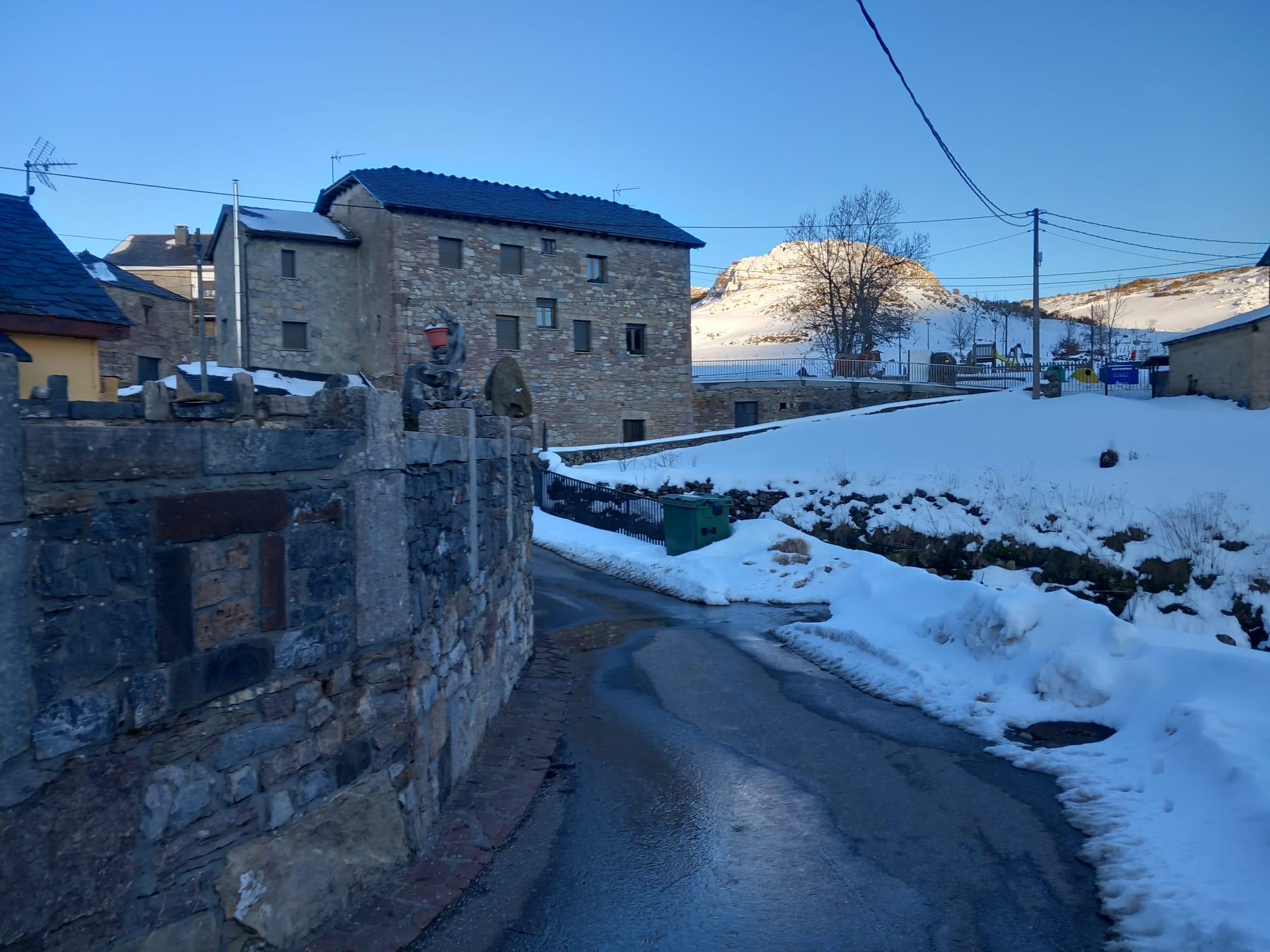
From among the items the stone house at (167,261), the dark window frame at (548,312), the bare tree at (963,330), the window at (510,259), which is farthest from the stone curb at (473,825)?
the bare tree at (963,330)

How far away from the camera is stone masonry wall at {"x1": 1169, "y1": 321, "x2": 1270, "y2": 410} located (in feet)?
69.6

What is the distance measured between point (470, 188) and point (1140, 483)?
2488 cm

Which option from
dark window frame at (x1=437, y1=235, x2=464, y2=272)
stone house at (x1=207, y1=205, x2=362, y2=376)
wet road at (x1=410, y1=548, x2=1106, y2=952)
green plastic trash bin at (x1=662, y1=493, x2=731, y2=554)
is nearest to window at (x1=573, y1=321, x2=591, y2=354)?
dark window frame at (x1=437, y1=235, x2=464, y2=272)

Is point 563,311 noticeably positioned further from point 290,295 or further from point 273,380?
point 273,380

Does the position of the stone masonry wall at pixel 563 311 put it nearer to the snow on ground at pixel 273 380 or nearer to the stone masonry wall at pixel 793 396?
the stone masonry wall at pixel 793 396

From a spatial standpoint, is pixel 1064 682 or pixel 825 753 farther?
pixel 1064 682

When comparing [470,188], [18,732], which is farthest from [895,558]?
[470,188]

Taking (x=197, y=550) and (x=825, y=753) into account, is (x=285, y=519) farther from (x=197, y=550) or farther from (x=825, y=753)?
(x=825, y=753)

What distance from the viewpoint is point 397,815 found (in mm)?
4590

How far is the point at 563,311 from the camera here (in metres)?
32.2

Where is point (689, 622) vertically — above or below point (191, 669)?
below

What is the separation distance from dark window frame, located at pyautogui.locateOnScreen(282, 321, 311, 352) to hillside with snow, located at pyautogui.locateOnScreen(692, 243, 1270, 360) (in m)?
31.5

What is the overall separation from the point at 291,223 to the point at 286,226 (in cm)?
49

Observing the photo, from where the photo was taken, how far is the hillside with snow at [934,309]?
6347cm
